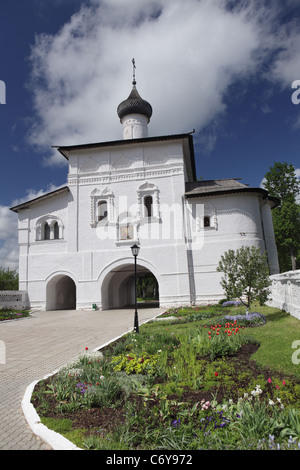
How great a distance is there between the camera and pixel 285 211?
25391 mm

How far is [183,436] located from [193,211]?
1733 centimetres

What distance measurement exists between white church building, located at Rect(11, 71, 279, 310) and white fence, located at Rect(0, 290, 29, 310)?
0.39m

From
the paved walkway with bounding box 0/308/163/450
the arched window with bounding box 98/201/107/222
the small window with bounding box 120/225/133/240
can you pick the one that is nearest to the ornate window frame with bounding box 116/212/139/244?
the small window with bounding box 120/225/133/240

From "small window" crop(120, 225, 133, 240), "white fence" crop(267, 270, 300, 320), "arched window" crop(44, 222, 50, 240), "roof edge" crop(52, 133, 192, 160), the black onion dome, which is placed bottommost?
"white fence" crop(267, 270, 300, 320)

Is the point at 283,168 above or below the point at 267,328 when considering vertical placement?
above

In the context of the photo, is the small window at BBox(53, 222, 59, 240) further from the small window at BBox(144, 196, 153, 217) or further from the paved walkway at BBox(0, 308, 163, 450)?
the paved walkway at BBox(0, 308, 163, 450)

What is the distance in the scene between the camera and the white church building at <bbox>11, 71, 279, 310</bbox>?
754 inches

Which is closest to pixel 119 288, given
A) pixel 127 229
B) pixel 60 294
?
pixel 60 294

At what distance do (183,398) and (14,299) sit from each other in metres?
18.8

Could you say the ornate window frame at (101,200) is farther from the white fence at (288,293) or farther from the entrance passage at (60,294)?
the white fence at (288,293)

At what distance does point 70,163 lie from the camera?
21.6m

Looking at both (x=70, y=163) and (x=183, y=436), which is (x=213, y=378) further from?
(x=70, y=163)

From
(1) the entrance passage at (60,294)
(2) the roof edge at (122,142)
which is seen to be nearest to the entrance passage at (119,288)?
(1) the entrance passage at (60,294)

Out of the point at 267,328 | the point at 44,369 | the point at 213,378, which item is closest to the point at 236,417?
the point at 213,378
